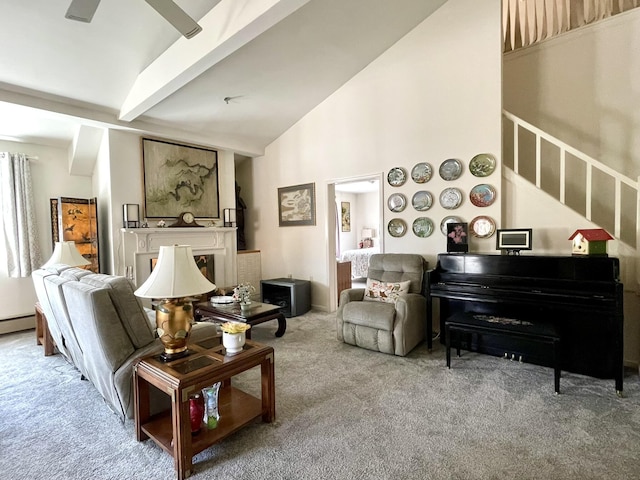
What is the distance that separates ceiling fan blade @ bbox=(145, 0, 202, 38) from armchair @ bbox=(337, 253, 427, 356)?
9.04 feet

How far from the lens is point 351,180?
477cm

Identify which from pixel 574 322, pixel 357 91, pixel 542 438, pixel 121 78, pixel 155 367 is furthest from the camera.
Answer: pixel 357 91

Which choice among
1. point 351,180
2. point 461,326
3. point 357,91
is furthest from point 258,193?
point 461,326

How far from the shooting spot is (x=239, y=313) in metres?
3.59

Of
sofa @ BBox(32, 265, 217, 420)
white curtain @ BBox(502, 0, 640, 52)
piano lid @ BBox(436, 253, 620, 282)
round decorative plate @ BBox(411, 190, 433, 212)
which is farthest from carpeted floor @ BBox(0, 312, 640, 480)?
white curtain @ BBox(502, 0, 640, 52)

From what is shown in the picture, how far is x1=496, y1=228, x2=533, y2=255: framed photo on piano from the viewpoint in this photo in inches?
121

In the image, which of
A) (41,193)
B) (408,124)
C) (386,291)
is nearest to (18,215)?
(41,193)

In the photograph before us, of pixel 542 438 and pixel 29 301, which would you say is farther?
pixel 29 301

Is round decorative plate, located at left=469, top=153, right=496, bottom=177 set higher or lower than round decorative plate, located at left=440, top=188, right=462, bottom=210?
higher

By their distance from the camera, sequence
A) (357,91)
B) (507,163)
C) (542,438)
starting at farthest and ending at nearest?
(357,91) → (507,163) → (542,438)

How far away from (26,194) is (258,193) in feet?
10.6

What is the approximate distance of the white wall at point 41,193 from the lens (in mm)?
4270

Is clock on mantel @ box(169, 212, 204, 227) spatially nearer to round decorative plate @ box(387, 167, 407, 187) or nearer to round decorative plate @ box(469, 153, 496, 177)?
round decorative plate @ box(387, 167, 407, 187)

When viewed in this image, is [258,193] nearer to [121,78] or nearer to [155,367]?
[121,78]
